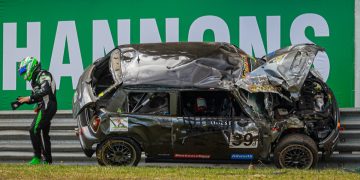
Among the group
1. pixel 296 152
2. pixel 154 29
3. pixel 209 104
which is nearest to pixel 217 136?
pixel 209 104

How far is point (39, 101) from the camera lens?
1295 centimetres

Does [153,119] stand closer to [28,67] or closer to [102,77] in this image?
[102,77]

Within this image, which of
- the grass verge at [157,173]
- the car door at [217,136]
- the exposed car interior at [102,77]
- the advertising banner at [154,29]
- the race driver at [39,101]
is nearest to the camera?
the grass verge at [157,173]

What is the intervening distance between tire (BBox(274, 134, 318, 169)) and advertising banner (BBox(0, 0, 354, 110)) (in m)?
2.50

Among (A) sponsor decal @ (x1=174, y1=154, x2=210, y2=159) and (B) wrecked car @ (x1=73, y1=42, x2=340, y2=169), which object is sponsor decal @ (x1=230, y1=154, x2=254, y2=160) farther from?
(A) sponsor decal @ (x1=174, y1=154, x2=210, y2=159)

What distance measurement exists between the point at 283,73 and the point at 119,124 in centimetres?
266

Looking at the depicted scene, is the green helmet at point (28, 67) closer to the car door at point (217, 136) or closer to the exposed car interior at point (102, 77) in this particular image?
the exposed car interior at point (102, 77)

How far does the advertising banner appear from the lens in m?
14.0

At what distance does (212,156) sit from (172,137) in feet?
2.23

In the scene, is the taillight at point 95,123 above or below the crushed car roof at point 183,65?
below

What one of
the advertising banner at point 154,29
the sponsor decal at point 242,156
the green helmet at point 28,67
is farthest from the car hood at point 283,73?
the green helmet at point 28,67

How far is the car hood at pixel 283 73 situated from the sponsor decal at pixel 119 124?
1828 millimetres

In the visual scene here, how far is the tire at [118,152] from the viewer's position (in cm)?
1192

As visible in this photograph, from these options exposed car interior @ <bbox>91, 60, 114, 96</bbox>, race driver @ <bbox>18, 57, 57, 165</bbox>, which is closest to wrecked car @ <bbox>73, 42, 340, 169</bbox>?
exposed car interior @ <bbox>91, 60, 114, 96</bbox>
